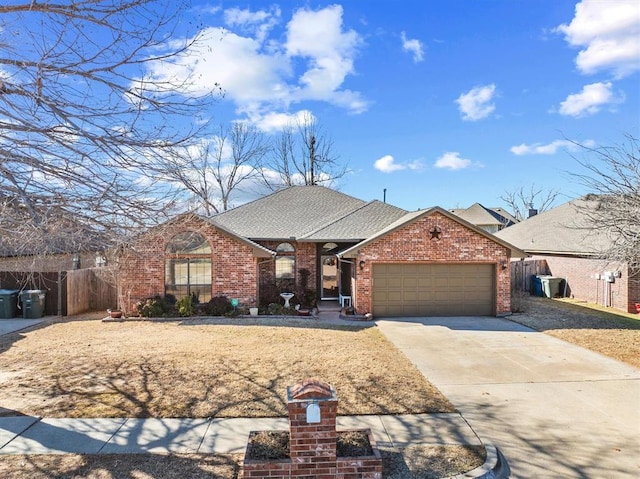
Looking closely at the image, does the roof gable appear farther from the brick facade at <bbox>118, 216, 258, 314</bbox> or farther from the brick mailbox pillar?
the brick mailbox pillar

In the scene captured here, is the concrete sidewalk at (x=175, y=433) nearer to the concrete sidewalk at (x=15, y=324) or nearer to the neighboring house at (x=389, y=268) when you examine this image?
the concrete sidewalk at (x=15, y=324)

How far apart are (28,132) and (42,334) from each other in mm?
8820

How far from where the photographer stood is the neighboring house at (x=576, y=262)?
51.0 ft

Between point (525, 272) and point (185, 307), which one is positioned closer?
point (185, 307)

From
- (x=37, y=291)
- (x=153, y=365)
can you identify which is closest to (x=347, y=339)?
(x=153, y=365)

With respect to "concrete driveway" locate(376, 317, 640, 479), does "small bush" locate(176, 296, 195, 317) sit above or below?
above

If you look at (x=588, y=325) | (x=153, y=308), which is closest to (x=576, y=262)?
(x=588, y=325)

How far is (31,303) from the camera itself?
14.1 meters

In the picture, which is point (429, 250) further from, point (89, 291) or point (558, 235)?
A: point (89, 291)

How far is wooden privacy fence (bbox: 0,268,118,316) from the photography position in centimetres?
1464

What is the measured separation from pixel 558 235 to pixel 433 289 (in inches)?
415

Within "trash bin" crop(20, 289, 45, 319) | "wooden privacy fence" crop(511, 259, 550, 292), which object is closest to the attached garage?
"wooden privacy fence" crop(511, 259, 550, 292)

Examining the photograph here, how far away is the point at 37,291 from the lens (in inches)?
556

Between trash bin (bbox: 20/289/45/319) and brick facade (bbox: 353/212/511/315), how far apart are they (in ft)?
36.2
